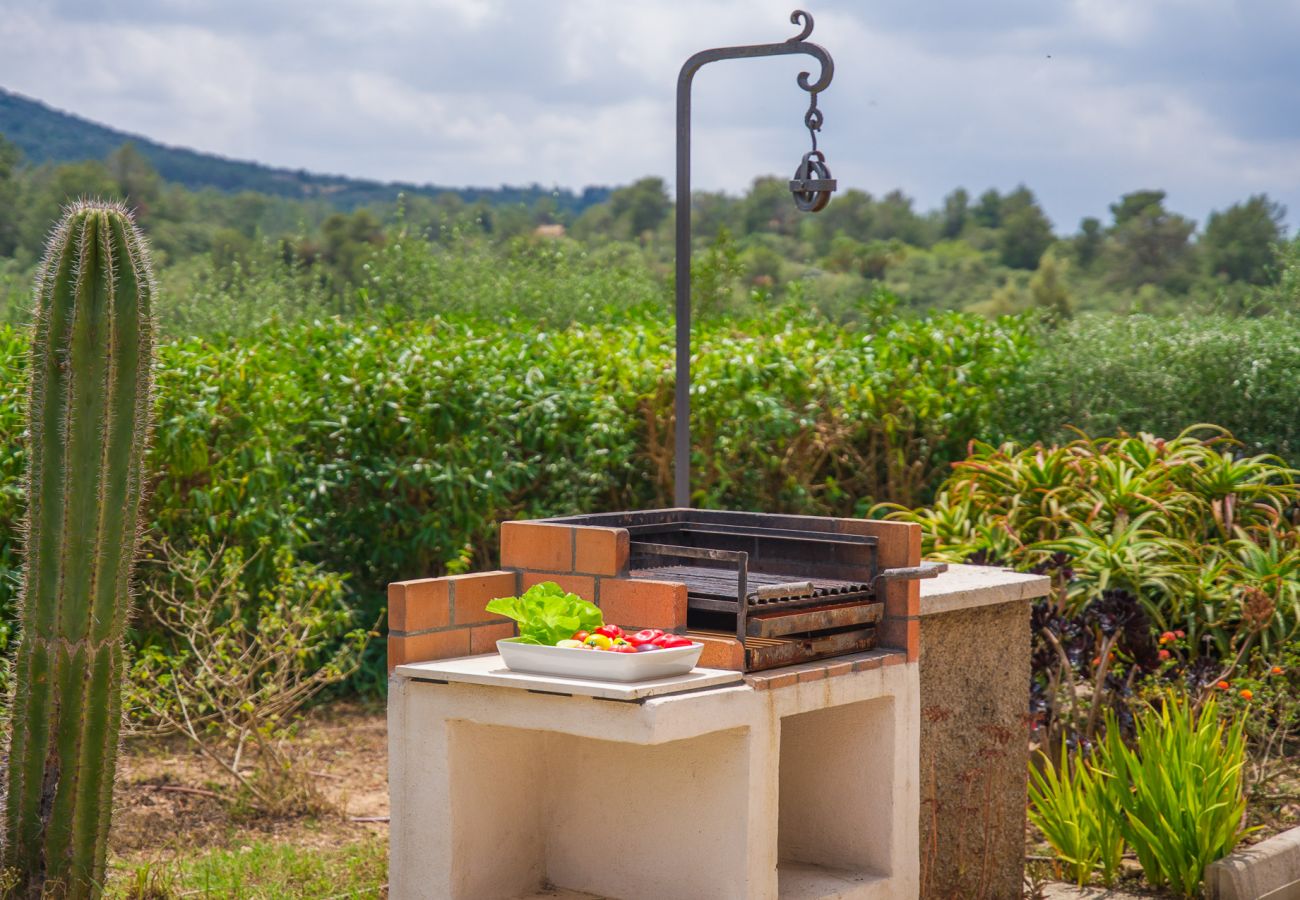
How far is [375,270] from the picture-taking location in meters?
13.2

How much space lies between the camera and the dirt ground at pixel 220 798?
525 centimetres

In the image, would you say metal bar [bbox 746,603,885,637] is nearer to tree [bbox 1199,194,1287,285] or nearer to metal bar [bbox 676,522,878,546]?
metal bar [bbox 676,522,878,546]

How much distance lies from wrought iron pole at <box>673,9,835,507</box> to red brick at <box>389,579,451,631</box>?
131 cm

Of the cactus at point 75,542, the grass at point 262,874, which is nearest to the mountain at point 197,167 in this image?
the grass at point 262,874

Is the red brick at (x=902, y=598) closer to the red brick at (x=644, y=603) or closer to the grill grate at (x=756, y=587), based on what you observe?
the grill grate at (x=756, y=587)

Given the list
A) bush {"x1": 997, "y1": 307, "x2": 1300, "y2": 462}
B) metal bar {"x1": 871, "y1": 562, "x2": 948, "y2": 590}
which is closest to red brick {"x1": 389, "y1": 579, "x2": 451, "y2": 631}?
metal bar {"x1": 871, "y1": 562, "x2": 948, "y2": 590}

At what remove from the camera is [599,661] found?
10.4 feet

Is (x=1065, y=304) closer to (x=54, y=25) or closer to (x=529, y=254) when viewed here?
(x=529, y=254)

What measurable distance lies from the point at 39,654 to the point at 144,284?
1118 mm

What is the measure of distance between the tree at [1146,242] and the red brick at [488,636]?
3114 cm

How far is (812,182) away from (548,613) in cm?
197

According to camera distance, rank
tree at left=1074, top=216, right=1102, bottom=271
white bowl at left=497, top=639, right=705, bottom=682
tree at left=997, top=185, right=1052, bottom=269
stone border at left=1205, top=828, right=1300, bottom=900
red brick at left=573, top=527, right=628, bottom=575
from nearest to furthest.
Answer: white bowl at left=497, top=639, right=705, bottom=682 → red brick at left=573, top=527, right=628, bottom=575 → stone border at left=1205, top=828, right=1300, bottom=900 → tree at left=1074, top=216, right=1102, bottom=271 → tree at left=997, top=185, right=1052, bottom=269

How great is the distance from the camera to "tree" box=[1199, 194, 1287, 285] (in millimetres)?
30234

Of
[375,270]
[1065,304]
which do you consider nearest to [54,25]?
[375,270]
